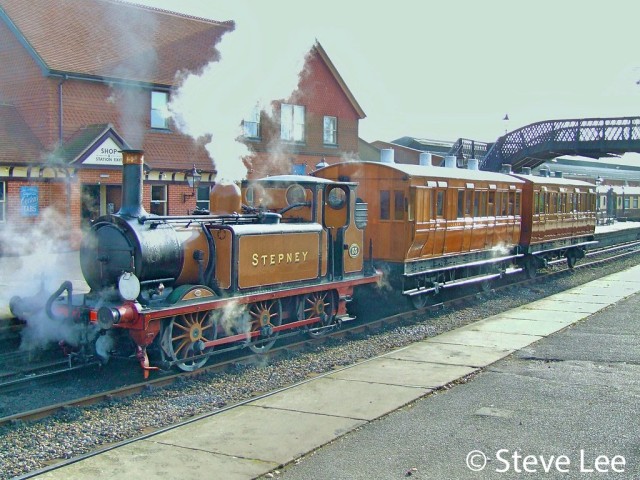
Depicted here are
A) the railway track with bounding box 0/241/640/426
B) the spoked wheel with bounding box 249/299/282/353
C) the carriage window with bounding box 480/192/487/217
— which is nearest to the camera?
the railway track with bounding box 0/241/640/426

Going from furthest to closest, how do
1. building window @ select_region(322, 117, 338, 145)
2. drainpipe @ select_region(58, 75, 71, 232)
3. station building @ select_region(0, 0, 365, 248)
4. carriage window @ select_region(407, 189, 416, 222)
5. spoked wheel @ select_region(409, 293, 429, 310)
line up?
building window @ select_region(322, 117, 338, 145)
drainpipe @ select_region(58, 75, 71, 232)
station building @ select_region(0, 0, 365, 248)
spoked wheel @ select_region(409, 293, 429, 310)
carriage window @ select_region(407, 189, 416, 222)

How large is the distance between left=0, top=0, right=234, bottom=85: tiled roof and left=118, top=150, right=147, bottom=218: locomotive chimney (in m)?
13.2

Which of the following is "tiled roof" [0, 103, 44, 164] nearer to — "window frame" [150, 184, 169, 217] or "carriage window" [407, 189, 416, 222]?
"window frame" [150, 184, 169, 217]

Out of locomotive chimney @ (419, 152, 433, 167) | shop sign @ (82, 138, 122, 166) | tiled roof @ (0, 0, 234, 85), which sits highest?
tiled roof @ (0, 0, 234, 85)

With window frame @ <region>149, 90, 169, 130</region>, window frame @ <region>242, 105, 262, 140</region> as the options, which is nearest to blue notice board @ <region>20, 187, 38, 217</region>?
window frame @ <region>149, 90, 169, 130</region>

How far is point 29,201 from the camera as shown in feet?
67.4

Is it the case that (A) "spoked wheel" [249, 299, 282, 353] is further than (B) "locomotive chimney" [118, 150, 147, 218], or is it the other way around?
(A) "spoked wheel" [249, 299, 282, 353]

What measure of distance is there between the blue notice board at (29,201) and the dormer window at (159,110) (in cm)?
503

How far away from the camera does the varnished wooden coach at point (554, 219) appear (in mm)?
20484

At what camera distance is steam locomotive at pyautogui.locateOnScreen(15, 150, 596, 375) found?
30.3 ft

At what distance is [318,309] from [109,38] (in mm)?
15313

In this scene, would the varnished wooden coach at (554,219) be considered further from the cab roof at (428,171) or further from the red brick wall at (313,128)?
the red brick wall at (313,128)

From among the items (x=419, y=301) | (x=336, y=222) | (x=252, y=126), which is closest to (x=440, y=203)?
(x=419, y=301)

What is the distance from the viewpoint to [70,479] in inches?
233
